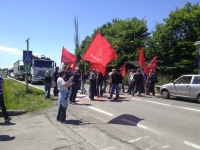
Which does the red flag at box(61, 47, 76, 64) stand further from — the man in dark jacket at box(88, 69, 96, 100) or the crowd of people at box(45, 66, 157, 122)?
the man in dark jacket at box(88, 69, 96, 100)

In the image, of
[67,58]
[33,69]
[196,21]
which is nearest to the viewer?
[67,58]

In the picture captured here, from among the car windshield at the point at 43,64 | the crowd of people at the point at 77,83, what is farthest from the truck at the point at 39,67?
the crowd of people at the point at 77,83

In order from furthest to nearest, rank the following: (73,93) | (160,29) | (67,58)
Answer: (160,29) → (67,58) → (73,93)

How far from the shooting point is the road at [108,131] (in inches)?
205

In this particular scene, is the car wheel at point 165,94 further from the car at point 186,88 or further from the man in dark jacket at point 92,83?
the man in dark jacket at point 92,83

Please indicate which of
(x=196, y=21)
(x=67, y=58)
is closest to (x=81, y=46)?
(x=196, y=21)

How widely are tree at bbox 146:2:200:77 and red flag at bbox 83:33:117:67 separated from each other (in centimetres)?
2117

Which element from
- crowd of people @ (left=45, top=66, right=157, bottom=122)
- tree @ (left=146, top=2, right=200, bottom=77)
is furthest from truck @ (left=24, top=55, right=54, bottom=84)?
tree @ (left=146, top=2, right=200, bottom=77)

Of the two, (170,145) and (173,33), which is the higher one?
(173,33)

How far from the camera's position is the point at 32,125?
7008mm

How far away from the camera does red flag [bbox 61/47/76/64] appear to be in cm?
1506

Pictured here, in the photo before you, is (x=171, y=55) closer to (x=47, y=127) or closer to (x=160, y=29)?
(x=160, y=29)

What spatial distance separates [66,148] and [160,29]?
29.5m

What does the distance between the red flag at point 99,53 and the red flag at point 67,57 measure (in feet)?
20.4
